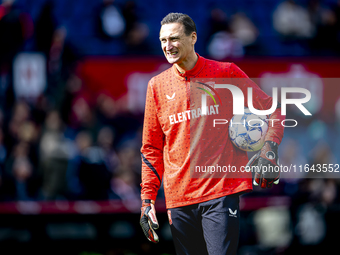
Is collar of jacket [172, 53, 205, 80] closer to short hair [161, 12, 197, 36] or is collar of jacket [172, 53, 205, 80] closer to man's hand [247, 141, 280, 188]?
short hair [161, 12, 197, 36]

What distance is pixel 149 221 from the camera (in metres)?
3.50

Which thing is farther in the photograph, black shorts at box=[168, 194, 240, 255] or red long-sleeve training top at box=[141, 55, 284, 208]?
red long-sleeve training top at box=[141, 55, 284, 208]

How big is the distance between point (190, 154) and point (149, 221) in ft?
2.01

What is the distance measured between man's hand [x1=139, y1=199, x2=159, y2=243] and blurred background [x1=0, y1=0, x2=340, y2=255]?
2970 millimetres

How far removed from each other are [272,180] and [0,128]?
5540 mm

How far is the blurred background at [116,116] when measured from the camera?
6438mm

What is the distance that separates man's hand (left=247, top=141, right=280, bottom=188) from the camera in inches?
131

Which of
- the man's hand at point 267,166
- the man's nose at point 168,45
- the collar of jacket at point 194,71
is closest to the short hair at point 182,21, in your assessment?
the man's nose at point 168,45

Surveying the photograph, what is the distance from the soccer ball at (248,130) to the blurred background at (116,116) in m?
3.14

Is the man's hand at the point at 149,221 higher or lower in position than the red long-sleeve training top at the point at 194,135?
lower

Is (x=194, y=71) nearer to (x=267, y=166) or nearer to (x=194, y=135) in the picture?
(x=194, y=135)

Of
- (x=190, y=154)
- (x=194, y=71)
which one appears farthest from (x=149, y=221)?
(x=194, y=71)

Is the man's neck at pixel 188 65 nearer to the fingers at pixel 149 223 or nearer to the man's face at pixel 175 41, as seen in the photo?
the man's face at pixel 175 41

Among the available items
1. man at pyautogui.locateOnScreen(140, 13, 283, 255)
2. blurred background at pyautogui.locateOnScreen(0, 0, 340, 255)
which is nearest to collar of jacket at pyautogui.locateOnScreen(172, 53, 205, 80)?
man at pyautogui.locateOnScreen(140, 13, 283, 255)
